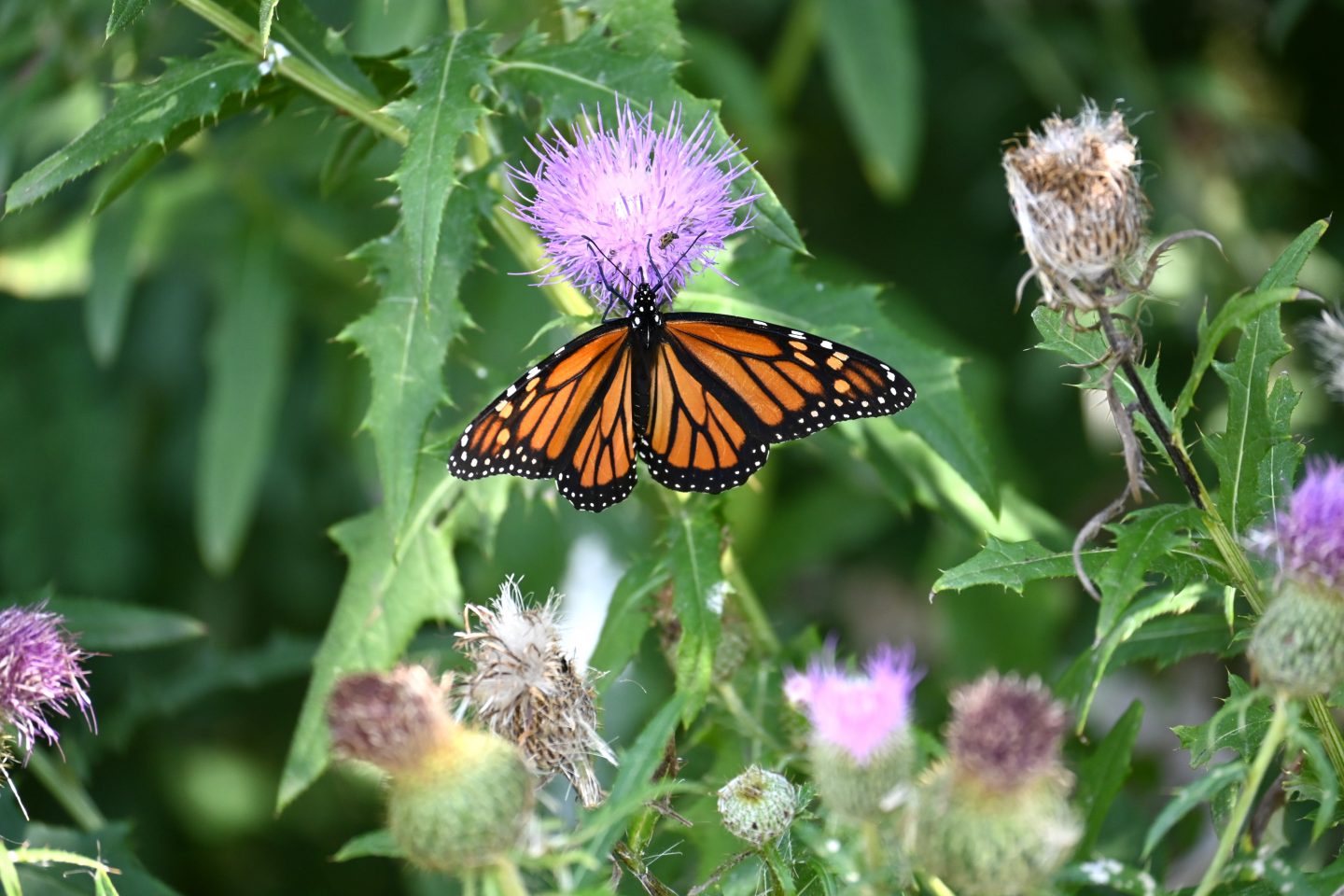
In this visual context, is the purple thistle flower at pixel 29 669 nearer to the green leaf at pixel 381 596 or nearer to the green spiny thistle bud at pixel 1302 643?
the green leaf at pixel 381 596

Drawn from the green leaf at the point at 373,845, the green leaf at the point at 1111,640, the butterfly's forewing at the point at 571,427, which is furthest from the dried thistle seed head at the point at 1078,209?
the green leaf at the point at 373,845

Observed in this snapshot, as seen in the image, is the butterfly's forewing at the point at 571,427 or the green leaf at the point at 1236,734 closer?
the green leaf at the point at 1236,734

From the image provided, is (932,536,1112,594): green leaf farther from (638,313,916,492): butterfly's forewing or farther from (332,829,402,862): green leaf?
(332,829,402,862): green leaf

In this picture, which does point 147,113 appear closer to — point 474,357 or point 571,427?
point 571,427

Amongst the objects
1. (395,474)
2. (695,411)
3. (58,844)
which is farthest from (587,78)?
(58,844)

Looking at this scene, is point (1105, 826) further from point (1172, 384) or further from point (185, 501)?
point (185, 501)

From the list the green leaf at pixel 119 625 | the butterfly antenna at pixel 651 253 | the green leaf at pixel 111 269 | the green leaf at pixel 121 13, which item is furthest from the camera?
the green leaf at pixel 111 269
